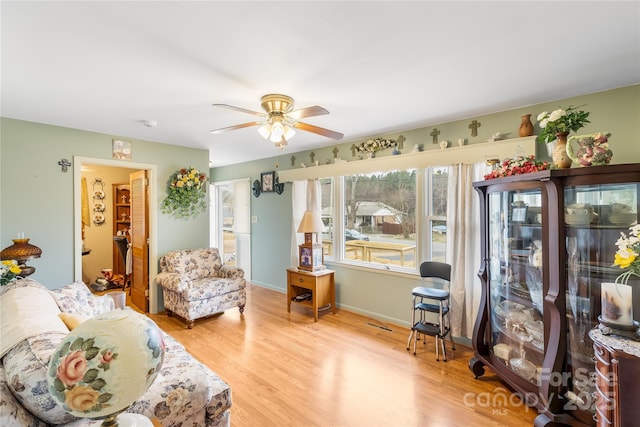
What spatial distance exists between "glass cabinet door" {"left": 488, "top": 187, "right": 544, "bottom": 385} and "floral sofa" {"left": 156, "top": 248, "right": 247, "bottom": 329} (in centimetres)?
294

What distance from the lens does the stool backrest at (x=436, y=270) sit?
3006mm

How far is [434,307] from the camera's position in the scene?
2.88 m

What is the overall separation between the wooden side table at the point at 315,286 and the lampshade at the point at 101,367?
9.45 feet

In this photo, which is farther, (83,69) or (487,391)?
(487,391)

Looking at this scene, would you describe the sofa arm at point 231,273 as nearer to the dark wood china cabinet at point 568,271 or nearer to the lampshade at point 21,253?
the lampshade at point 21,253

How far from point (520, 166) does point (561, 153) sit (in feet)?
0.78

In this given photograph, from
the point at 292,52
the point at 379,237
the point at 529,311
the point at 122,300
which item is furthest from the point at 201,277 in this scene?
the point at 529,311

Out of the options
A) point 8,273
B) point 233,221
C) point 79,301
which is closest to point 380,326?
point 79,301

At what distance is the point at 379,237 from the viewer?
3.88 m

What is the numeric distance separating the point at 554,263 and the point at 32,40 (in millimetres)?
3338

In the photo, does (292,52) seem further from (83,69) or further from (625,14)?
(625,14)

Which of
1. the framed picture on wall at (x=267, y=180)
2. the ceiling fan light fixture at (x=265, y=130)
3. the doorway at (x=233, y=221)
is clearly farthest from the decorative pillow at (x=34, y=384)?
the doorway at (x=233, y=221)

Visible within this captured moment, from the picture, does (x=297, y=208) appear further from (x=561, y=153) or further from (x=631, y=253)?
(x=631, y=253)

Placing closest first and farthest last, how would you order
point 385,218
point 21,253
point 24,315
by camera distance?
point 24,315
point 21,253
point 385,218
